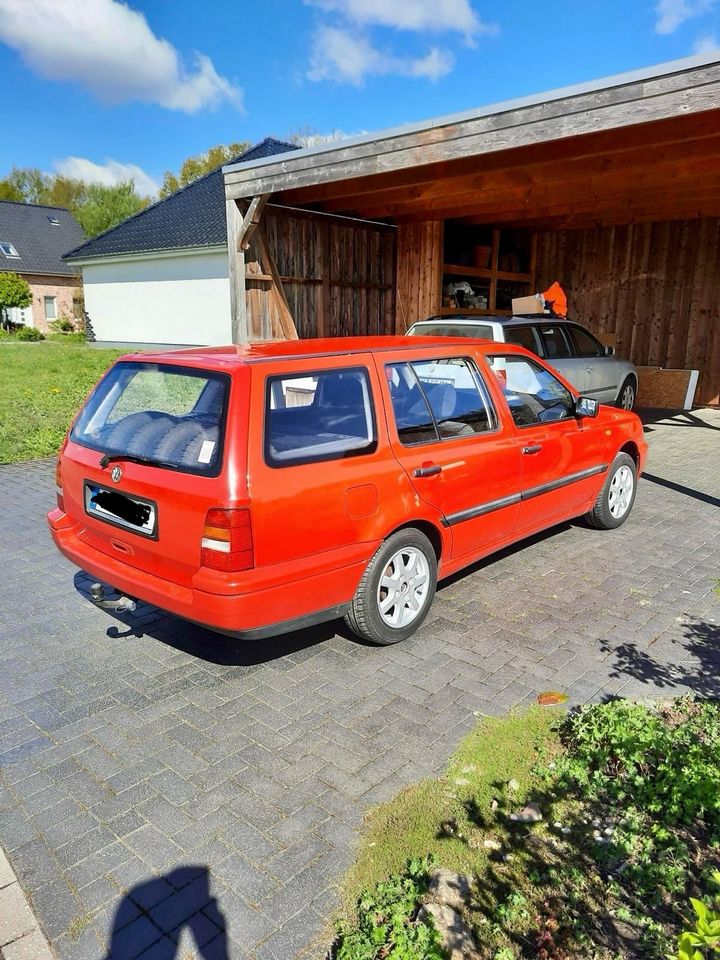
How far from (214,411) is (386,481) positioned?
96cm

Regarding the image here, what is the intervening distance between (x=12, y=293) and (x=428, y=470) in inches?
1446

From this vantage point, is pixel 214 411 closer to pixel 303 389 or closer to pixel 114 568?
pixel 303 389

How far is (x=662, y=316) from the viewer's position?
45.3 ft

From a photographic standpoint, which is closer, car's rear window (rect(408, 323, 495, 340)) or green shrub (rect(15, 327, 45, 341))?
car's rear window (rect(408, 323, 495, 340))

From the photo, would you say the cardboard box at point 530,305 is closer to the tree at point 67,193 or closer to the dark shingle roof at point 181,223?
the dark shingle roof at point 181,223

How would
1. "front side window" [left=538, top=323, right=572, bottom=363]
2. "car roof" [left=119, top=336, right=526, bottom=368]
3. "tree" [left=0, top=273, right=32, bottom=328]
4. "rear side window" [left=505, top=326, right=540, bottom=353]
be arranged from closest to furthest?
"car roof" [left=119, top=336, right=526, bottom=368] < "rear side window" [left=505, top=326, right=540, bottom=353] < "front side window" [left=538, top=323, right=572, bottom=363] < "tree" [left=0, top=273, right=32, bottom=328]

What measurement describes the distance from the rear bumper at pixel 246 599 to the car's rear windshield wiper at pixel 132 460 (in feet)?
1.71

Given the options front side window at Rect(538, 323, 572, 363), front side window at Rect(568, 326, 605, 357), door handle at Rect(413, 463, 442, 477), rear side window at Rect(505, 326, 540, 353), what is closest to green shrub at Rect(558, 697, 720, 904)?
door handle at Rect(413, 463, 442, 477)

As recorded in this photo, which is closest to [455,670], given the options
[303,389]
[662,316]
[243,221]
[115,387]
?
[303,389]

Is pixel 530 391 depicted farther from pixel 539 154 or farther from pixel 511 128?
pixel 539 154

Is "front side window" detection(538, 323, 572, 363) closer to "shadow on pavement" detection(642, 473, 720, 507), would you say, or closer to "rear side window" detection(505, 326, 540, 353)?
"rear side window" detection(505, 326, 540, 353)

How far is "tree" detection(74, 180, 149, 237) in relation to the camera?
51344mm

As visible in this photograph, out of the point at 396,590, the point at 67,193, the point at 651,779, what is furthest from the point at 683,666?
the point at 67,193

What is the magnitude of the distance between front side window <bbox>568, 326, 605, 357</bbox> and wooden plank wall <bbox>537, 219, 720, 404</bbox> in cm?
420
